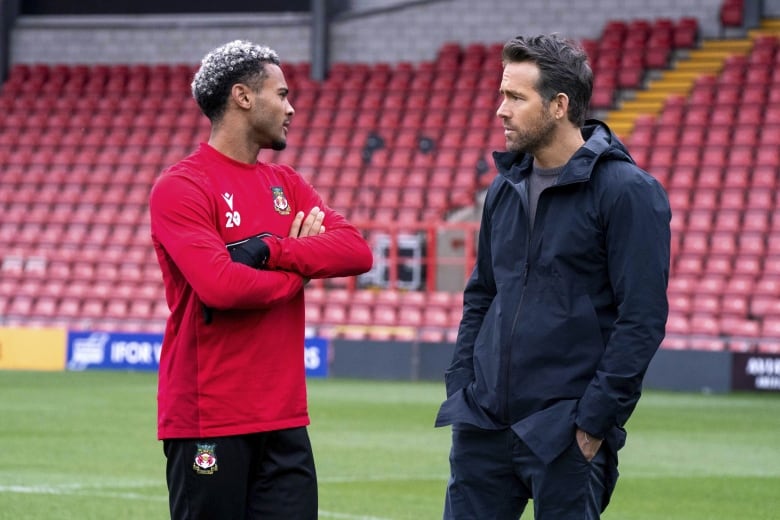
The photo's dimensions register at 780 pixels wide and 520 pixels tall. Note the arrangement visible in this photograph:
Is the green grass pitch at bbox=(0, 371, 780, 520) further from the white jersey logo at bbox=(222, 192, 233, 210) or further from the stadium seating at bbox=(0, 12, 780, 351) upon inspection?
the white jersey logo at bbox=(222, 192, 233, 210)

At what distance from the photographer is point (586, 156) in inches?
179

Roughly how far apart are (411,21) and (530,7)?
2.57 meters

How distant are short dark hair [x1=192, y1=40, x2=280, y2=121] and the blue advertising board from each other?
1818 centimetres

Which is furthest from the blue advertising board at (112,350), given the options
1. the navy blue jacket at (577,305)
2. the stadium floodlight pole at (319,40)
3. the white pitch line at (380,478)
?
the navy blue jacket at (577,305)

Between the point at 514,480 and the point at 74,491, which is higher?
the point at 514,480

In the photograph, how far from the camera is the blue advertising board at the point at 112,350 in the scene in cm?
2319

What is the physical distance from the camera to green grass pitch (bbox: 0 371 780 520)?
9547 mm

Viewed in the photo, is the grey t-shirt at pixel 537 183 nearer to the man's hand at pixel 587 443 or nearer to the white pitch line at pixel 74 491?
the man's hand at pixel 587 443

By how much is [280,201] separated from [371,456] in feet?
25.3

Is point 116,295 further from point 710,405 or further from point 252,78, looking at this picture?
point 252,78

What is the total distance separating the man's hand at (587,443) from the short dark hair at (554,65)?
37.3 inches

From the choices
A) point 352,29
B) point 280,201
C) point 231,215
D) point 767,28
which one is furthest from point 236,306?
point 352,29

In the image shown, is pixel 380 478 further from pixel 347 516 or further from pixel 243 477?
pixel 243 477

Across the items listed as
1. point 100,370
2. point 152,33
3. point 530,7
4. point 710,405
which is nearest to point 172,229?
point 710,405
